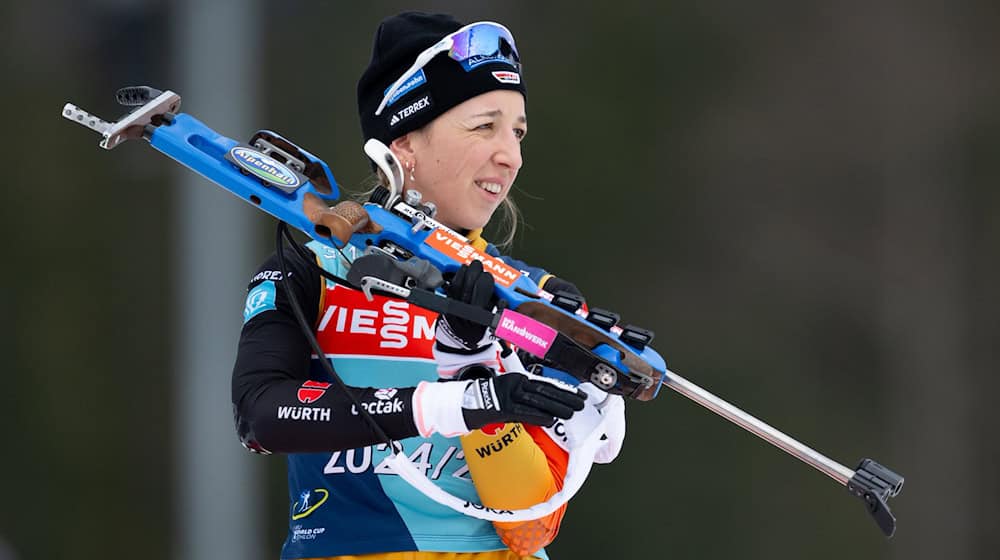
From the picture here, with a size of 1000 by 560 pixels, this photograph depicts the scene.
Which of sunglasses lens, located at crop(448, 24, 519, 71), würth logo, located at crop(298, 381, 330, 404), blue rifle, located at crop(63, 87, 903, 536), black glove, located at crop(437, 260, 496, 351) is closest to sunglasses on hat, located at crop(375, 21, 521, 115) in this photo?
sunglasses lens, located at crop(448, 24, 519, 71)

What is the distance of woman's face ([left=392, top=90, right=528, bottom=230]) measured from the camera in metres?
1.88

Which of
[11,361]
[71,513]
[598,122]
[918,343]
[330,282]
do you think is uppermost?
[330,282]

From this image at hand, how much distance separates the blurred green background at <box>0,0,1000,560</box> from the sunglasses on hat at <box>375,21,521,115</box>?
3.44 metres

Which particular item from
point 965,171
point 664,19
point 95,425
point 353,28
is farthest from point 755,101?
point 95,425

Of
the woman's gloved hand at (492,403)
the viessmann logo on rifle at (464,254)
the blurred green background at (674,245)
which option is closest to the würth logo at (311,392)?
the woman's gloved hand at (492,403)

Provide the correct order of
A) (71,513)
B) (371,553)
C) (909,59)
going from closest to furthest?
(371,553), (71,513), (909,59)

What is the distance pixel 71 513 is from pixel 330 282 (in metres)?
4.21

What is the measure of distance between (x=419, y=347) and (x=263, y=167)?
0.37m

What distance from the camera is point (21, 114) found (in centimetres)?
607

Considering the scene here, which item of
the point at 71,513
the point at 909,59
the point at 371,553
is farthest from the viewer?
the point at 909,59

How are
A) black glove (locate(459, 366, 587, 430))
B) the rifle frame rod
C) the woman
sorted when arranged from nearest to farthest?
1. black glove (locate(459, 366, 587, 430))
2. the rifle frame rod
3. the woman

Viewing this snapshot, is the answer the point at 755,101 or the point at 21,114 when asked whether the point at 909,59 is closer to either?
the point at 755,101

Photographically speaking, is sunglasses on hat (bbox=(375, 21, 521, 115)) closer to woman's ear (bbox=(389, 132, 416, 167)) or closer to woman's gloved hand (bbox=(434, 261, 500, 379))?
woman's ear (bbox=(389, 132, 416, 167))

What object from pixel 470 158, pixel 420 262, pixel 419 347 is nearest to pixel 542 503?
pixel 419 347
